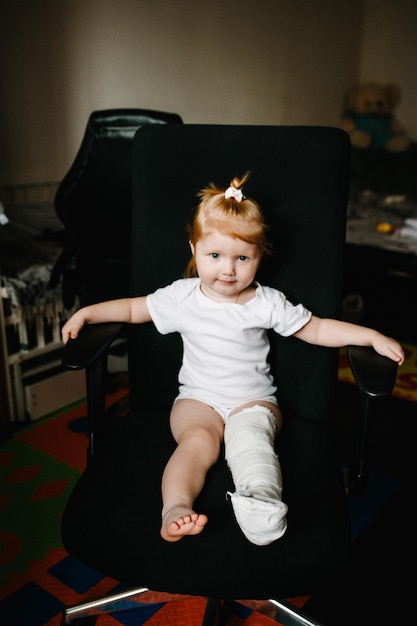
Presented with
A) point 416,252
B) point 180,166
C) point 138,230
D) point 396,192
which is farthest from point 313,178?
Result: point 396,192

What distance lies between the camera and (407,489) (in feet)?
5.63

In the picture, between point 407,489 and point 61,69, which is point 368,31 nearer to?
point 61,69

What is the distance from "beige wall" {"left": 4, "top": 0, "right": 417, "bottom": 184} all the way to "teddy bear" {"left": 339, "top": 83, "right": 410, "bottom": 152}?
8 centimetres

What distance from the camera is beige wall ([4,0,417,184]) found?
2.28 m

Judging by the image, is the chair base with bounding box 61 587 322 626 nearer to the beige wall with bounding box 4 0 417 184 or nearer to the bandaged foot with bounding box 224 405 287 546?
the bandaged foot with bounding box 224 405 287 546

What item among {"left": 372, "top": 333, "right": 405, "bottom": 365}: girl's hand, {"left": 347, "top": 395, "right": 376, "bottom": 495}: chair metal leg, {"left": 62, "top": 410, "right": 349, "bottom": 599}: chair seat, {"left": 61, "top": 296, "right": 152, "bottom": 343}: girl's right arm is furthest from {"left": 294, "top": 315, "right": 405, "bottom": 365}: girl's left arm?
{"left": 61, "top": 296, "right": 152, "bottom": 343}: girl's right arm

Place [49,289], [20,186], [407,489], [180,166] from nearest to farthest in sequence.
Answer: [180,166] < [407,489] < [49,289] < [20,186]

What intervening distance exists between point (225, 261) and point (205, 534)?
1.69 feet

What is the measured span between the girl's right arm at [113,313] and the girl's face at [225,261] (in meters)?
0.16

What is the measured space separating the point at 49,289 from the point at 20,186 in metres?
0.68

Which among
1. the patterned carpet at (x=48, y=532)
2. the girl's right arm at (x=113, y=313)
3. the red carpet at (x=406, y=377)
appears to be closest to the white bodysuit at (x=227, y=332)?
the girl's right arm at (x=113, y=313)

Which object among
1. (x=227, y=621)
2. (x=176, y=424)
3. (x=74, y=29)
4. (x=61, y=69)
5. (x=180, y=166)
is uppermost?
(x=74, y=29)

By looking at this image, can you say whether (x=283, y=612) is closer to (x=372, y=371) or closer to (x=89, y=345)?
(x=372, y=371)

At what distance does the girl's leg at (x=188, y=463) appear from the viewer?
87 centimetres
